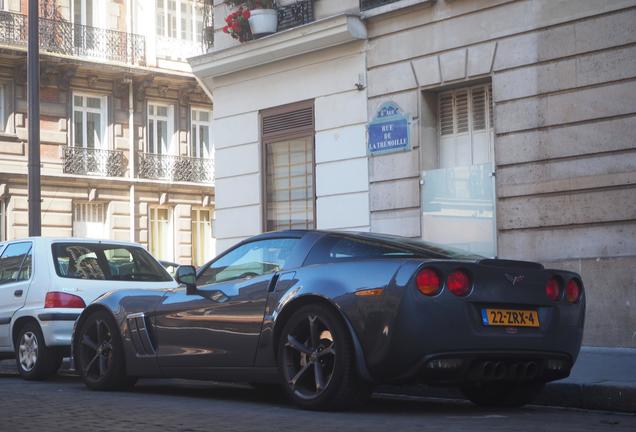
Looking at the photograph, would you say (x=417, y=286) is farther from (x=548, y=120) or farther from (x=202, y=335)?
(x=548, y=120)

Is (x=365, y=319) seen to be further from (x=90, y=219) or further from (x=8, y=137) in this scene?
(x=90, y=219)

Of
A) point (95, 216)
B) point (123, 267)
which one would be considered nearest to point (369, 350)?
point (123, 267)

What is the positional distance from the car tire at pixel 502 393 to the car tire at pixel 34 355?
15.0 ft

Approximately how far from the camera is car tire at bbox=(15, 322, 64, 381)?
1134cm

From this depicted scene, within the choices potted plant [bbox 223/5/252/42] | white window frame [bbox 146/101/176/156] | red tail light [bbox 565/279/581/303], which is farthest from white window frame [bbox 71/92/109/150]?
red tail light [bbox 565/279/581/303]

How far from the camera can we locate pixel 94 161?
3531 centimetres

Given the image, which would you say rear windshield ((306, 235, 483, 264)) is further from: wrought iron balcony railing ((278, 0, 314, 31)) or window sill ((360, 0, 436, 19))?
wrought iron balcony railing ((278, 0, 314, 31))

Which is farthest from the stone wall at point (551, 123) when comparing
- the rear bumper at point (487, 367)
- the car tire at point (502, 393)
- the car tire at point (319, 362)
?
the car tire at point (319, 362)

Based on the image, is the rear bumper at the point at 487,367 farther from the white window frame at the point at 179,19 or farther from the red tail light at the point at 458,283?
the white window frame at the point at 179,19

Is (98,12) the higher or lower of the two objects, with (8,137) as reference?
higher

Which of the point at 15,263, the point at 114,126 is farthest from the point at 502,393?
the point at 114,126

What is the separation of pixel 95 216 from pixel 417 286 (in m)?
29.2

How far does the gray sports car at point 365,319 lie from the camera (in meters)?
7.32

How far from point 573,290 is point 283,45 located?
9926mm
